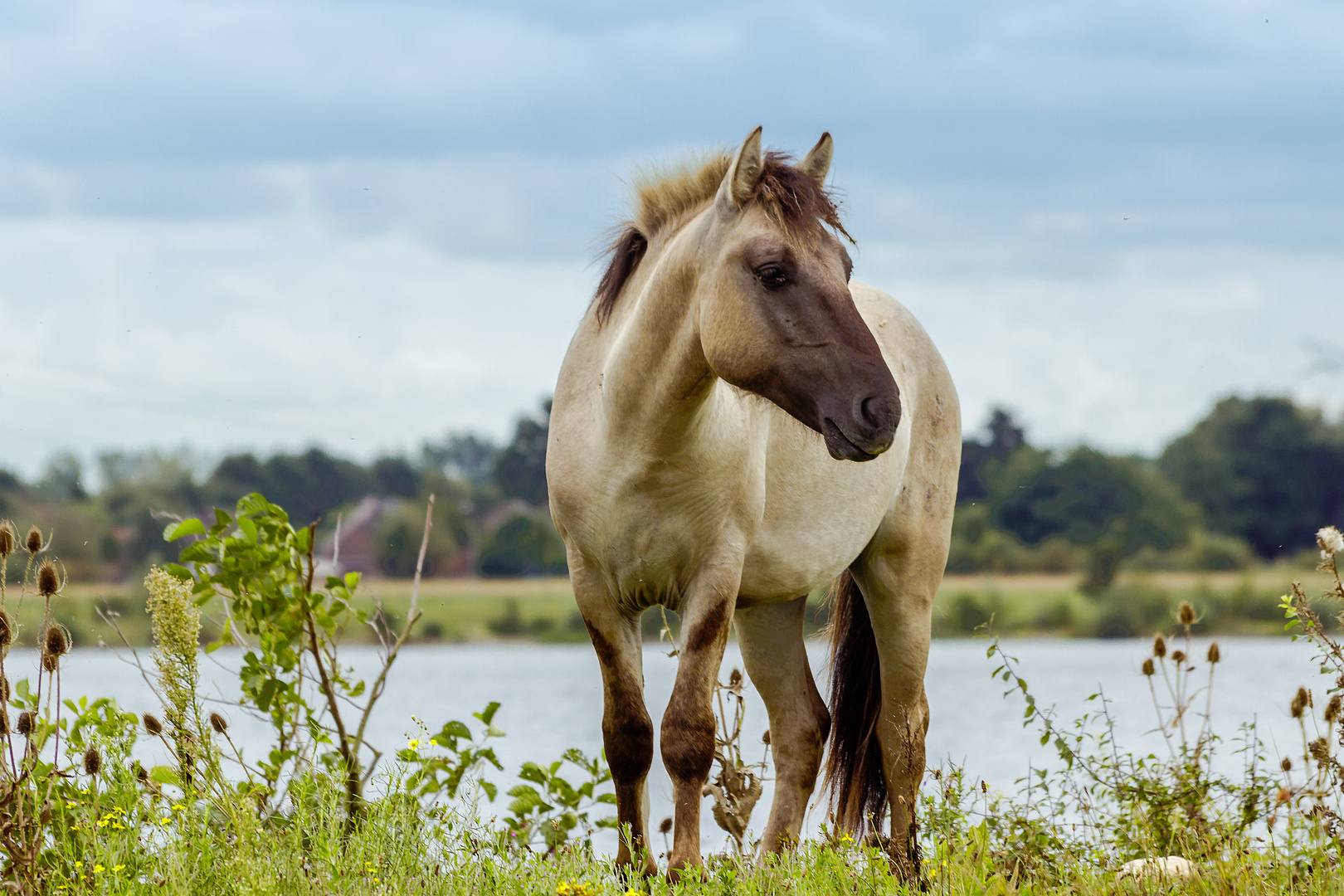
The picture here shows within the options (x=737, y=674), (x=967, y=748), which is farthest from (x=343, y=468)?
(x=737, y=674)

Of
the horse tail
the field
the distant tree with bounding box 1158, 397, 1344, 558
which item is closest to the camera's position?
the horse tail

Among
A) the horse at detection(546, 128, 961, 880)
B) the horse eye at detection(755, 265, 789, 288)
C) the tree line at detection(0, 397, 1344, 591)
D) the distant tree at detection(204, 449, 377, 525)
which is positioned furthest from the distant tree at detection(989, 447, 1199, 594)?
the horse eye at detection(755, 265, 789, 288)

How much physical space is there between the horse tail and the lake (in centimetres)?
17

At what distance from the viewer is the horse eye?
3824 millimetres

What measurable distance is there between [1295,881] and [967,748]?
13.0 metres

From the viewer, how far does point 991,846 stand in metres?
4.48

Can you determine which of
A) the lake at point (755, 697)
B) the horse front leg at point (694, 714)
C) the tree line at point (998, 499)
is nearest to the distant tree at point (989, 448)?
the tree line at point (998, 499)

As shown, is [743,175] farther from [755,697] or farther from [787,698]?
[755,697]

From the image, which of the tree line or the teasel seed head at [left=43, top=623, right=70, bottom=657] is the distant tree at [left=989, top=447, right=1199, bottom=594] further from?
the teasel seed head at [left=43, top=623, right=70, bottom=657]

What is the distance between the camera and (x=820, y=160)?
4316 mm

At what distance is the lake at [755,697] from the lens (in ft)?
42.0

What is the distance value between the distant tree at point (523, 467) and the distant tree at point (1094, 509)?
13510 millimetres

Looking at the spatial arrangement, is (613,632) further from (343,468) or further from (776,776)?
(343,468)

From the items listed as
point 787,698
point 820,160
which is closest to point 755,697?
point 787,698
